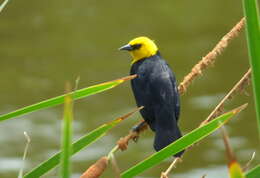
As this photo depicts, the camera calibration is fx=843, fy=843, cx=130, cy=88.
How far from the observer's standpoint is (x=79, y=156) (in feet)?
24.0

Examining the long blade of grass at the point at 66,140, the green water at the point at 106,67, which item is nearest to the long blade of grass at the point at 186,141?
the long blade of grass at the point at 66,140

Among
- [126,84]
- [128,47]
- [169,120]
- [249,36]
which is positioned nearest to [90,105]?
[126,84]

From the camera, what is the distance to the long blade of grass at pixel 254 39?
1508 mm

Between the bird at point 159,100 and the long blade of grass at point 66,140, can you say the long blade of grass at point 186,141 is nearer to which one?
the long blade of grass at point 66,140

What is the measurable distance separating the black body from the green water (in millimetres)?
3443

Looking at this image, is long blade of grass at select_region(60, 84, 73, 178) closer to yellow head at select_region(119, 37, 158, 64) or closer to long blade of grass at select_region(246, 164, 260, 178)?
long blade of grass at select_region(246, 164, 260, 178)

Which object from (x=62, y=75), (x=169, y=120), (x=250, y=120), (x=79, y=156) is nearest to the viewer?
(x=169, y=120)

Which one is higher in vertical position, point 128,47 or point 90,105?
point 90,105

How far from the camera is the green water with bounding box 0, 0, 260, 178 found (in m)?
7.41

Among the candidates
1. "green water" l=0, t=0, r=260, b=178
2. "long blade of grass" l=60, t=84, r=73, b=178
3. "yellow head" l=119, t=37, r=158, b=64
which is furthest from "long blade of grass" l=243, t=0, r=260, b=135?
"green water" l=0, t=0, r=260, b=178

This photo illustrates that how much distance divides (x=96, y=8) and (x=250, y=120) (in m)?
3.33

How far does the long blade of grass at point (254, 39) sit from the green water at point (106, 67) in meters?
5.16

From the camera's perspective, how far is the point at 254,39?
1.51 meters

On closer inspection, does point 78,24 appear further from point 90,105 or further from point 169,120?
point 169,120
